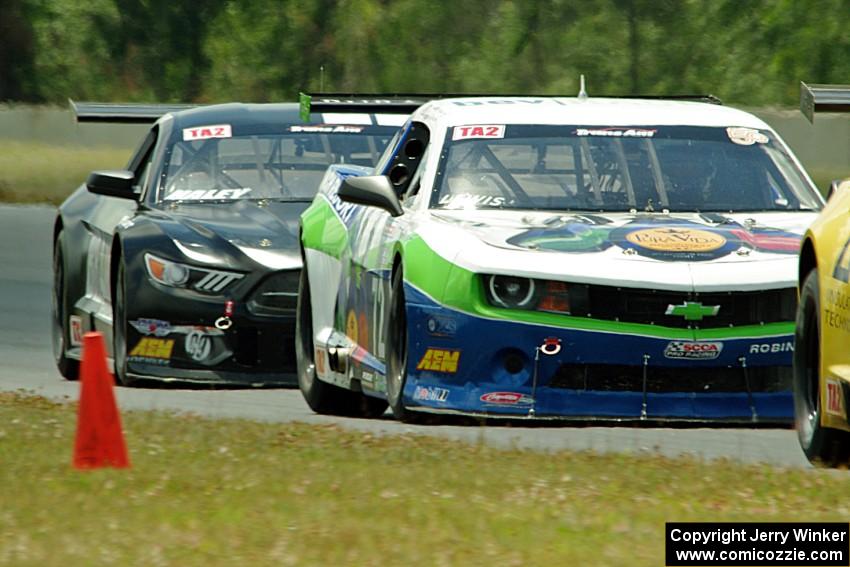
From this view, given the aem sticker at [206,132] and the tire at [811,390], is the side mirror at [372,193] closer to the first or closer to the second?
the tire at [811,390]

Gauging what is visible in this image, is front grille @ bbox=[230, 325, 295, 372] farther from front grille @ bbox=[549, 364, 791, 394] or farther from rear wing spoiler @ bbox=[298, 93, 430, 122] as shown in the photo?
front grille @ bbox=[549, 364, 791, 394]

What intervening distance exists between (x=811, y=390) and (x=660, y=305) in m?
0.97

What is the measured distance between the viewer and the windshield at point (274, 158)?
11.8 m

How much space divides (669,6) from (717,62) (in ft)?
4.69

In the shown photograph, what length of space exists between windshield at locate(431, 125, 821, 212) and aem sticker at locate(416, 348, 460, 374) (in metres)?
1.02

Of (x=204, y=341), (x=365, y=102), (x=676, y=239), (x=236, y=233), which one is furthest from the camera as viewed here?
(x=365, y=102)

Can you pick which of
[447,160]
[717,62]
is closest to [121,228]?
[447,160]

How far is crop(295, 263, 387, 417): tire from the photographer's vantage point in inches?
406

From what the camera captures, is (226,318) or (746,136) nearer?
(746,136)

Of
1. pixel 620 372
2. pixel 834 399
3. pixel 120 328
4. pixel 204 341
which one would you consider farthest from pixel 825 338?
pixel 120 328

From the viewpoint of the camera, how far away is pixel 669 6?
108ft

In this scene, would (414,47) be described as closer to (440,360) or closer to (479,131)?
(479,131)

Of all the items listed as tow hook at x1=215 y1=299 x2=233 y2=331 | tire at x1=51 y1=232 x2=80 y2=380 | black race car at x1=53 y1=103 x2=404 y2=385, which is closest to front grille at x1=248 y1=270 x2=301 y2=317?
black race car at x1=53 y1=103 x2=404 y2=385

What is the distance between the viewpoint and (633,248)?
829 centimetres
